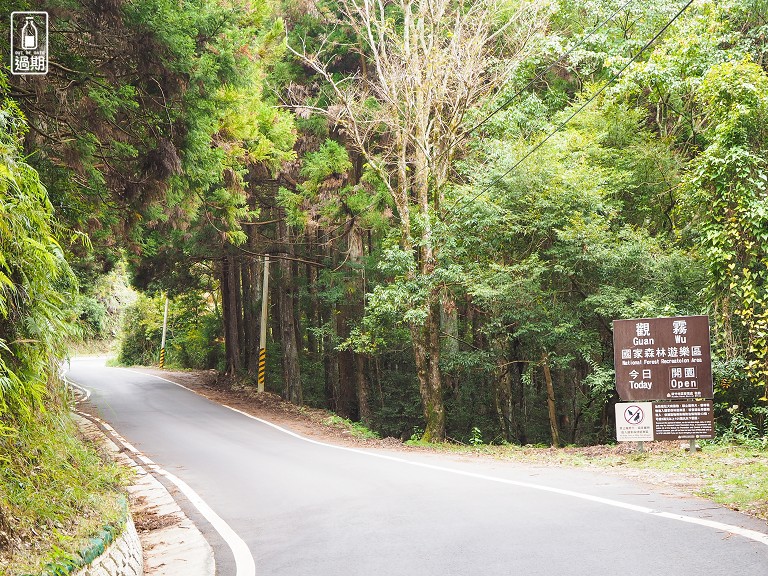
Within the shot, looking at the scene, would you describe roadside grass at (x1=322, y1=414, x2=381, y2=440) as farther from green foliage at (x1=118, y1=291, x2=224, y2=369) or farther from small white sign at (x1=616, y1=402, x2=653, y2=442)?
green foliage at (x1=118, y1=291, x2=224, y2=369)

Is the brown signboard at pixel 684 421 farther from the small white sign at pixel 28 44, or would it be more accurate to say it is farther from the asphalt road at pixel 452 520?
the small white sign at pixel 28 44

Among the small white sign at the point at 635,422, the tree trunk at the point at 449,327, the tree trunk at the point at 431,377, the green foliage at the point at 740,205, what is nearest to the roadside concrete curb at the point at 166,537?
the small white sign at the point at 635,422

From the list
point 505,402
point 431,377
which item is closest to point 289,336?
point 505,402

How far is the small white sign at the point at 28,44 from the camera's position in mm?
7715

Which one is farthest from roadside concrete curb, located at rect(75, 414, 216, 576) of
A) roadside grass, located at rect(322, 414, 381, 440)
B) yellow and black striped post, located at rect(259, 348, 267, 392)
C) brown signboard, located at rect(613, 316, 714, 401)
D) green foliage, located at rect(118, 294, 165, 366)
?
green foliage, located at rect(118, 294, 165, 366)

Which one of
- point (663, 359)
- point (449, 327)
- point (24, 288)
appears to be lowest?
point (663, 359)

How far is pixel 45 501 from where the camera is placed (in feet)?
14.5

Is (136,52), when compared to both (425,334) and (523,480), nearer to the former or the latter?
(523,480)

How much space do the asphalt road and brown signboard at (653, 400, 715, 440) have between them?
2503 mm

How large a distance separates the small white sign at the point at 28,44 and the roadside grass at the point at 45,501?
4.57m

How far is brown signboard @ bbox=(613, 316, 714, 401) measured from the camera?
11617mm

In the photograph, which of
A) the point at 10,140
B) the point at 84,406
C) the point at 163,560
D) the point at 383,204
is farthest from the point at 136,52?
the point at 84,406

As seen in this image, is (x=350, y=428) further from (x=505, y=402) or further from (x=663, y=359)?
(x=663, y=359)

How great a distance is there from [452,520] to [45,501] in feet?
12.6
